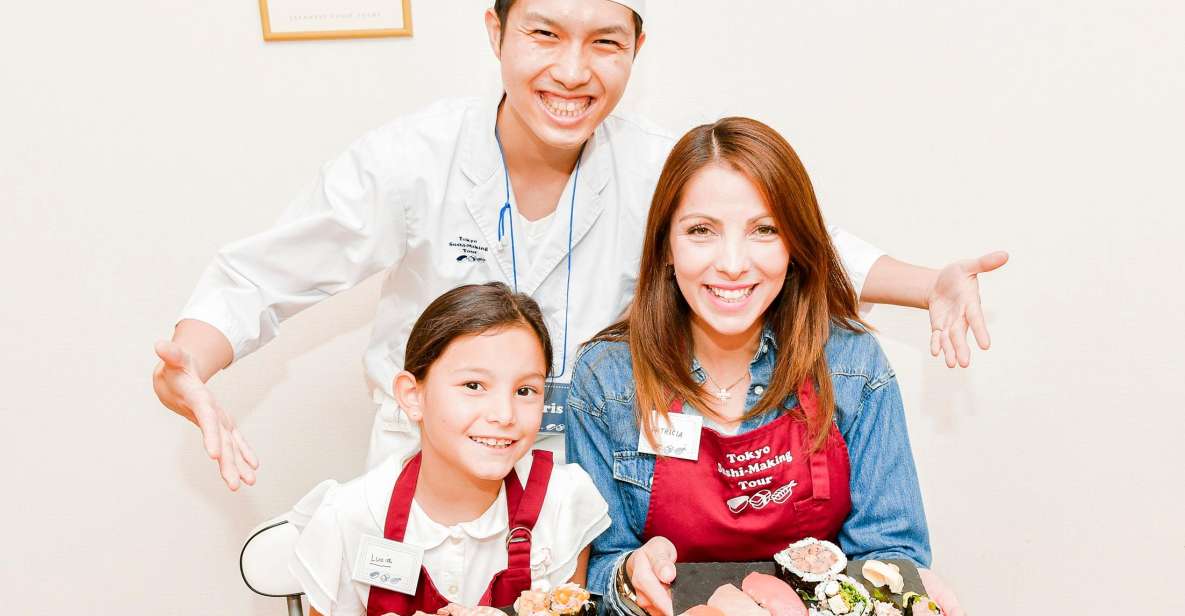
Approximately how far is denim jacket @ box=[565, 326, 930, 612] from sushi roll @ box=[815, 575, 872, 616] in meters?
0.28

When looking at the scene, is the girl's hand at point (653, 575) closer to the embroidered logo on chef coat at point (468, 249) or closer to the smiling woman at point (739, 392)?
the smiling woman at point (739, 392)

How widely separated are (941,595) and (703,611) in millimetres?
416

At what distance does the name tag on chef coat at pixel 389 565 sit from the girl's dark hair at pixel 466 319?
274mm

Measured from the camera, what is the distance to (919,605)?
4.47ft

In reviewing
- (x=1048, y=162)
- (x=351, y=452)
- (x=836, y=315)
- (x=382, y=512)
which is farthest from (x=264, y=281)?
(x=1048, y=162)

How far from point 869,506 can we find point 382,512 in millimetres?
841

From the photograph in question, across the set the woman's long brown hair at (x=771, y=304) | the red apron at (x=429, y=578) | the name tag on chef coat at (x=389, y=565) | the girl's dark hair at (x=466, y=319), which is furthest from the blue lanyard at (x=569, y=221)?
the name tag on chef coat at (x=389, y=565)

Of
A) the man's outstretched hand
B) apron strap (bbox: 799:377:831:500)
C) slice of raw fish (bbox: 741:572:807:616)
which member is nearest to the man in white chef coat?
the man's outstretched hand

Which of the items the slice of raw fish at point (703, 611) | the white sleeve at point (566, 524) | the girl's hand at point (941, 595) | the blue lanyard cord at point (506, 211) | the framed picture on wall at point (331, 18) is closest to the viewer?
the slice of raw fish at point (703, 611)

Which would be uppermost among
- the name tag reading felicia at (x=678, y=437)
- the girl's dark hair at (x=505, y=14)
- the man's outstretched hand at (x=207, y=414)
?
the girl's dark hair at (x=505, y=14)

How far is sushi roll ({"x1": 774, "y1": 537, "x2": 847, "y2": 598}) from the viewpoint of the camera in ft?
4.68

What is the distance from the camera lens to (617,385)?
1726mm

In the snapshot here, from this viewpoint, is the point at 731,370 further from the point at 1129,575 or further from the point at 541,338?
the point at 1129,575

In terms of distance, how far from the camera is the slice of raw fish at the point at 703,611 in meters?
1.33
